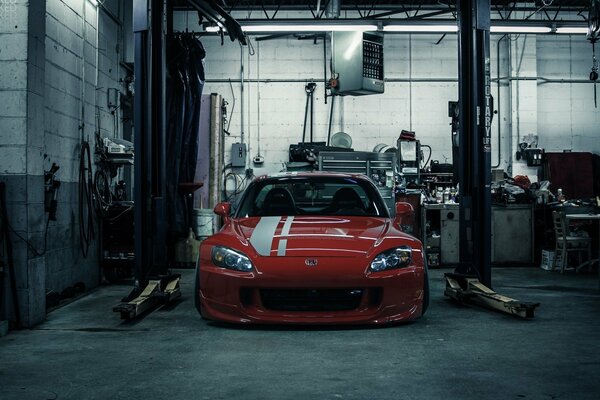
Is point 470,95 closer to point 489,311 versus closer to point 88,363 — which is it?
point 489,311

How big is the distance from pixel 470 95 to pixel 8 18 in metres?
4.21

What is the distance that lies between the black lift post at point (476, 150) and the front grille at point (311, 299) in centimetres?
223

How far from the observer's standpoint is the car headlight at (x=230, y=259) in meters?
4.43

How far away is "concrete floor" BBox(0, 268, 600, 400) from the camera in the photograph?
10.4 feet

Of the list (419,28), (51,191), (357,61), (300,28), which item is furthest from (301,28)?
(51,191)

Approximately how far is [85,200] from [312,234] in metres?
3.75

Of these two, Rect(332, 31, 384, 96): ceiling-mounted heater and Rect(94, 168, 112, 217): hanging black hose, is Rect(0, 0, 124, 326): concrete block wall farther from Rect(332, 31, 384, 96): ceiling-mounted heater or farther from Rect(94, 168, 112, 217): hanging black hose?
Rect(332, 31, 384, 96): ceiling-mounted heater

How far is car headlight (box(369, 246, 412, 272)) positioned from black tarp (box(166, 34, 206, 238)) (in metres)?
5.74

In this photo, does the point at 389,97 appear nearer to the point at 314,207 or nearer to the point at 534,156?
the point at 534,156

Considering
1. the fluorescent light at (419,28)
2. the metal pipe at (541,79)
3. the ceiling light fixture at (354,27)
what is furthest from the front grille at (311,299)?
the metal pipe at (541,79)

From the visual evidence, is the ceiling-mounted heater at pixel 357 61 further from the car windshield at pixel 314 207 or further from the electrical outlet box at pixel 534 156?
the car windshield at pixel 314 207

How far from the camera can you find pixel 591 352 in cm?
400

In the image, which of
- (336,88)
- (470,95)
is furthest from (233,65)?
(470,95)

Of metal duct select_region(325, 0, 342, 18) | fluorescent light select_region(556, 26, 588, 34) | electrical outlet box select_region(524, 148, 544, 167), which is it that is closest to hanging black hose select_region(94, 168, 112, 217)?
metal duct select_region(325, 0, 342, 18)
